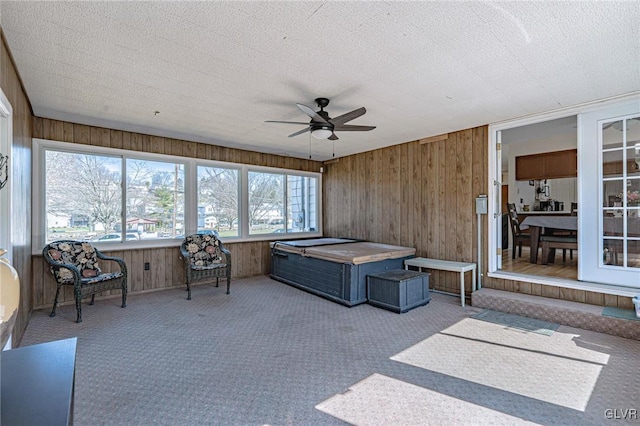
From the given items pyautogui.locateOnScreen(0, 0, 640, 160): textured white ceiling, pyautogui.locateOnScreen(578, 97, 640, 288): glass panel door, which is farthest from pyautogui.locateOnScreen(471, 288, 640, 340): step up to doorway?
pyautogui.locateOnScreen(0, 0, 640, 160): textured white ceiling

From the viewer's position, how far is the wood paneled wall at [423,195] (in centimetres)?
444

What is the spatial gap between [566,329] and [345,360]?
241cm

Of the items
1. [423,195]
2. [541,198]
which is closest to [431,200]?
[423,195]

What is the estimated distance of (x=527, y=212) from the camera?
764cm

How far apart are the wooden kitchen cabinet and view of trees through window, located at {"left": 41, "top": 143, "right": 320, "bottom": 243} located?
545cm

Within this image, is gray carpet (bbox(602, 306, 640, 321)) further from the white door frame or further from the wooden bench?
the wooden bench

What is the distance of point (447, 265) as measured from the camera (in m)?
4.20

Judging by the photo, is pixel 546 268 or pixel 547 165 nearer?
pixel 546 268

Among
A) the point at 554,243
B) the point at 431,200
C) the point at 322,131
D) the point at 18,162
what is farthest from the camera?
the point at 431,200

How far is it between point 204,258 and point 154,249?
0.75 meters

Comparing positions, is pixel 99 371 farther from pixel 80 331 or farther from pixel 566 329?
pixel 566 329

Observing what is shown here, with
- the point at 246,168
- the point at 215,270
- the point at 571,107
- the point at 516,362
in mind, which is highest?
the point at 571,107

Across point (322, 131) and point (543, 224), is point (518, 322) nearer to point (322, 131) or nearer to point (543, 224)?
point (543, 224)

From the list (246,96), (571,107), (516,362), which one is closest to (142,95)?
(246,96)
